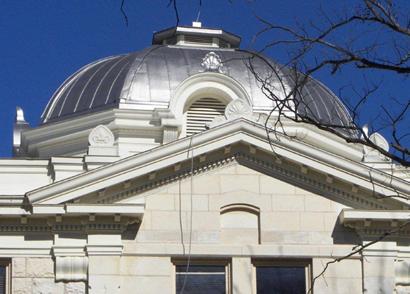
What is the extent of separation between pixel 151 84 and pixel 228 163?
9.59 meters

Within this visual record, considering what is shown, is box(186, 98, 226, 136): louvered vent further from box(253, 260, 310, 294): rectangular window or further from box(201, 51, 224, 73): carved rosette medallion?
box(253, 260, 310, 294): rectangular window

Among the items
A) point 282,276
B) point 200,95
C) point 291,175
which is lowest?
point 282,276

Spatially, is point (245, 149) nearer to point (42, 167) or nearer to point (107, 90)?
point (42, 167)

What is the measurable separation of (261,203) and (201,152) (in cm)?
134

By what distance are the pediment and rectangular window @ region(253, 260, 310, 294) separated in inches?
52.4

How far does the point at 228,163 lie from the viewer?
89.5ft

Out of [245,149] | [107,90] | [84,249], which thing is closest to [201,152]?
[245,149]

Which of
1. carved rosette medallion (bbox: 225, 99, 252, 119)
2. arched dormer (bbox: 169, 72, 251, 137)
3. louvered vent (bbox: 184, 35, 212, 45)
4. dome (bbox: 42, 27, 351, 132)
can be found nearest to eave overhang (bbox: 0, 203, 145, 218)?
carved rosette medallion (bbox: 225, 99, 252, 119)

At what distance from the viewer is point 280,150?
2694cm

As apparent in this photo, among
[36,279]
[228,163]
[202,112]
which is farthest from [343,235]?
[202,112]

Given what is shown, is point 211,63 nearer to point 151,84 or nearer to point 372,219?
point 151,84

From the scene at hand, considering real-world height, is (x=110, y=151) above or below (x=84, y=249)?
above

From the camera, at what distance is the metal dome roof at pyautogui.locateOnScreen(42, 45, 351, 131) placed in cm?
3638

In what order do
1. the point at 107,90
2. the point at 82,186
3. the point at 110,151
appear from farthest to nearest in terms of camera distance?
1. the point at 107,90
2. the point at 110,151
3. the point at 82,186
